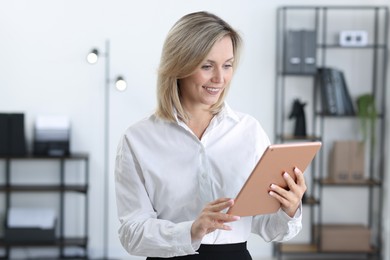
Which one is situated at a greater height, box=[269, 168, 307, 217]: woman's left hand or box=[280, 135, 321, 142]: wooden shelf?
box=[269, 168, 307, 217]: woman's left hand

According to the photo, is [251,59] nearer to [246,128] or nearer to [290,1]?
[290,1]

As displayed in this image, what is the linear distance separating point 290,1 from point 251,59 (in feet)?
1.71

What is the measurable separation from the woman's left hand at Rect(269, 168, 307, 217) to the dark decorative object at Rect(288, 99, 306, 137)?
3.85 metres

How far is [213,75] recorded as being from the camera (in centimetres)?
207

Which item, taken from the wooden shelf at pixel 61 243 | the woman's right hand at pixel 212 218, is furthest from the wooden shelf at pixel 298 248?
the woman's right hand at pixel 212 218

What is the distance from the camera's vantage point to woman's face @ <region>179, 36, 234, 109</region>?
2.06 meters

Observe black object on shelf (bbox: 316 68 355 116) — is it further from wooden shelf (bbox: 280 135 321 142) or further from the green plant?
wooden shelf (bbox: 280 135 321 142)

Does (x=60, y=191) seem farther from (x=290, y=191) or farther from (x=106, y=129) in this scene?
(x=290, y=191)

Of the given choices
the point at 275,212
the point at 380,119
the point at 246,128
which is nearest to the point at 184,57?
the point at 246,128

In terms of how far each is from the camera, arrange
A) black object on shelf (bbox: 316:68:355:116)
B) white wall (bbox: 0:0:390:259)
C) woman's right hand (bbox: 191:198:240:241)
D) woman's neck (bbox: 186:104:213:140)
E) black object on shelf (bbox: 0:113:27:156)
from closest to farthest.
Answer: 1. woman's right hand (bbox: 191:198:240:241)
2. woman's neck (bbox: 186:104:213:140)
3. black object on shelf (bbox: 0:113:27:156)
4. white wall (bbox: 0:0:390:259)
5. black object on shelf (bbox: 316:68:355:116)

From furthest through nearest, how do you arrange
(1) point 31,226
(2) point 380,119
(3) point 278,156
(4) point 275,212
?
(2) point 380,119, (1) point 31,226, (4) point 275,212, (3) point 278,156

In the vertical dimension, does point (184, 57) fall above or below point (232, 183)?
above

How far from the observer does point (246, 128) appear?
7.20 feet

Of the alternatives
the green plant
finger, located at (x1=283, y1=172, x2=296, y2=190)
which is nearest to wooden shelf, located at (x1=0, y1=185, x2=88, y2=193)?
the green plant
